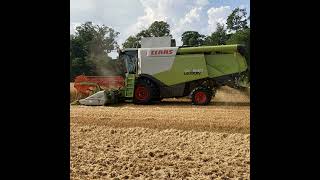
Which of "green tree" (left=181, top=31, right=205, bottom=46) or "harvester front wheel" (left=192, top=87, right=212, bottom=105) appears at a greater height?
"green tree" (left=181, top=31, right=205, bottom=46)

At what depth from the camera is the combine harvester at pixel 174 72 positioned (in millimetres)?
12477

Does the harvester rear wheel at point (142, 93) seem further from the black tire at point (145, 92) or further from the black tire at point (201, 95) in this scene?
the black tire at point (201, 95)

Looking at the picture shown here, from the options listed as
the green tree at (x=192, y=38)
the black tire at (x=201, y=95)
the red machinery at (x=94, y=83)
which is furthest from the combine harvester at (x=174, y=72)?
the green tree at (x=192, y=38)

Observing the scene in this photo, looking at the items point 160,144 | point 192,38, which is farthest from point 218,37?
point 160,144

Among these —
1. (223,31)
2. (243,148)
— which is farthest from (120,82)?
(223,31)

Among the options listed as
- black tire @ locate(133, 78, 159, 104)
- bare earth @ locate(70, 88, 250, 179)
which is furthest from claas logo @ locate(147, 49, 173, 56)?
bare earth @ locate(70, 88, 250, 179)

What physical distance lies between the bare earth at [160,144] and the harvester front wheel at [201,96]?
4.46 feet

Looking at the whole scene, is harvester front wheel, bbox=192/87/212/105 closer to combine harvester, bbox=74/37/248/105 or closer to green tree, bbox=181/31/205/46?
combine harvester, bbox=74/37/248/105

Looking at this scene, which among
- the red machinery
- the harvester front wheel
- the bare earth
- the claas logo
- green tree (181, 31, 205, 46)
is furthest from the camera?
green tree (181, 31, 205, 46)

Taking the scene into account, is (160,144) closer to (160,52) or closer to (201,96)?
(201,96)

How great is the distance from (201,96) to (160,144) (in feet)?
19.0

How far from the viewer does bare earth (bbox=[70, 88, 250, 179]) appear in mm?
5137
